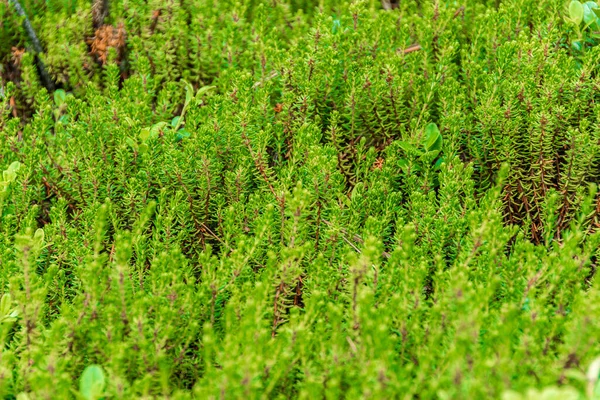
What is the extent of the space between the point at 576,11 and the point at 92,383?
2761 mm

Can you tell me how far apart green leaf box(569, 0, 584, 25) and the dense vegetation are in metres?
0.01

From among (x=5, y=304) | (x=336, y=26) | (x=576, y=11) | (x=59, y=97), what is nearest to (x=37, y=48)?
(x=59, y=97)

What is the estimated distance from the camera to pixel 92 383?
213 cm

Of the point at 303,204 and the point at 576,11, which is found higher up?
the point at 576,11

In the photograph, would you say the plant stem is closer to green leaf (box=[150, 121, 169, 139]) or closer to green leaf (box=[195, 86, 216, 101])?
green leaf (box=[195, 86, 216, 101])

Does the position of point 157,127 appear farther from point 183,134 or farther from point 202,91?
point 202,91

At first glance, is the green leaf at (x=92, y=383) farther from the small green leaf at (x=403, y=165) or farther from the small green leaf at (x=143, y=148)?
the small green leaf at (x=403, y=165)

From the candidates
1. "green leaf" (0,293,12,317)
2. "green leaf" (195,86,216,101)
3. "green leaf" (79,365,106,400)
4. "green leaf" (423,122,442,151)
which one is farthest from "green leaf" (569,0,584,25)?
"green leaf" (0,293,12,317)

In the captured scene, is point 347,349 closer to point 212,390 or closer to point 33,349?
point 212,390

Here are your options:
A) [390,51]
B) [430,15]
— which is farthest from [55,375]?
[430,15]

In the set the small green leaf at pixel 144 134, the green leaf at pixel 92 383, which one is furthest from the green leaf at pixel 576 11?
the green leaf at pixel 92 383

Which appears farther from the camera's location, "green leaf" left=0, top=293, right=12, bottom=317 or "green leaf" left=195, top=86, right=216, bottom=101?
"green leaf" left=195, top=86, right=216, bottom=101

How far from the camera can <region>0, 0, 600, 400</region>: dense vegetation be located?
2148 millimetres

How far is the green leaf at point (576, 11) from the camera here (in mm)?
3309
